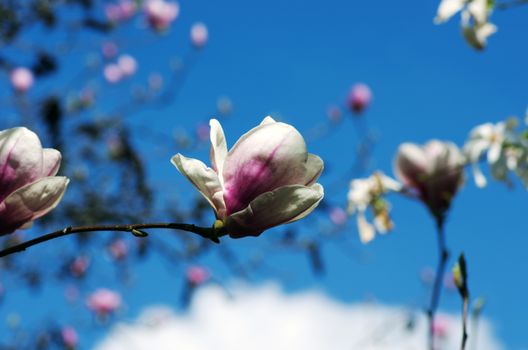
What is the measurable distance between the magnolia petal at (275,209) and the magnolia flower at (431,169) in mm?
980

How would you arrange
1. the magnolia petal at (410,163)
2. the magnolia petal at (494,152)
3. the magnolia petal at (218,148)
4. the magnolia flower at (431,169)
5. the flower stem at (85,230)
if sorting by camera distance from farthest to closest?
1. the magnolia petal at (410,163)
2. the magnolia flower at (431,169)
3. the magnolia petal at (494,152)
4. the magnolia petal at (218,148)
5. the flower stem at (85,230)

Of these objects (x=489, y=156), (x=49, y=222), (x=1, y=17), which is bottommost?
(x=49, y=222)

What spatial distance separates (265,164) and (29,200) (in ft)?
0.69

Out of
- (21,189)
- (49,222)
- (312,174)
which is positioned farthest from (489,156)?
(49,222)

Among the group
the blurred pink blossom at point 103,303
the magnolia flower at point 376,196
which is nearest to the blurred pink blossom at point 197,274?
the blurred pink blossom at point 103,303

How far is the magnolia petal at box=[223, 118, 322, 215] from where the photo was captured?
2.06 ft

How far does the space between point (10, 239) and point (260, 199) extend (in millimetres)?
3029

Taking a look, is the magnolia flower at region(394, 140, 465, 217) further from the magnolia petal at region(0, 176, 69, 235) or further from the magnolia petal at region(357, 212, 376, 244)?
the magnolia petal at region(0, 176, 69, 235)

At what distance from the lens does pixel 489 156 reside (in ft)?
4.81

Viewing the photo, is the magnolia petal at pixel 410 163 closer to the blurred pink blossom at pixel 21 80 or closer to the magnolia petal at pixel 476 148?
the magnolia petal at pixel 476 148

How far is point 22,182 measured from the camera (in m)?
0.62

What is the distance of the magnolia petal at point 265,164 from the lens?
→ 629mm

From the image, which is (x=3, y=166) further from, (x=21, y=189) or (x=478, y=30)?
(x=478, y=30)

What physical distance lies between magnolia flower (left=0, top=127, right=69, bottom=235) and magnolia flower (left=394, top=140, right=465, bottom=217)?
1078 millimetres
